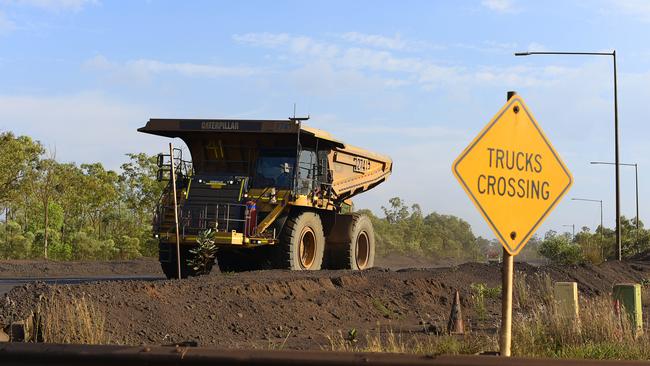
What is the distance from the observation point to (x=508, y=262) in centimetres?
656

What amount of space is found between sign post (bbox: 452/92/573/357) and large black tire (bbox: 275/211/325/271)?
12149mm

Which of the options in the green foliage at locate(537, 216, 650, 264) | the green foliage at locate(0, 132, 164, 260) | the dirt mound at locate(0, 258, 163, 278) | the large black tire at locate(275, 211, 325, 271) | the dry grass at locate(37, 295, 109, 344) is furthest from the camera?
the green foliage at locate(537, 216, 650, 264)

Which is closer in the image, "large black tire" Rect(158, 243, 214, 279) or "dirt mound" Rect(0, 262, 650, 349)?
"dirt mound" Rect(0, 262, 650, 349)

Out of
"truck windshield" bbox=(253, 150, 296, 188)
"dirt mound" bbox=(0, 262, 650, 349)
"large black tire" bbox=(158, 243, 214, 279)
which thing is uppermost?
"truck windshield" bbox=(253, 150, 296, 188)

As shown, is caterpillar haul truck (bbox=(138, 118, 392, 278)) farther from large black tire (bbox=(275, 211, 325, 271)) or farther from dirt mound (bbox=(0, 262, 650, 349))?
dirt mound (bbox=(0, 262, 650, 349))

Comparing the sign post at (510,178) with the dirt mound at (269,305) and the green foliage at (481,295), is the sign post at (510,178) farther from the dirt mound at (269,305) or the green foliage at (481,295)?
the green foliage at (481,295)

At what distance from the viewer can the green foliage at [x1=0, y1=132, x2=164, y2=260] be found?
3312 cm

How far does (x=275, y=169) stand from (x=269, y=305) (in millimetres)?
5450

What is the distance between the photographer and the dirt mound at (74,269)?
2314 cm

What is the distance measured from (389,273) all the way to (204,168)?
4.80 metres

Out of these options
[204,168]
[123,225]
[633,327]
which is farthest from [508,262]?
[123,225]

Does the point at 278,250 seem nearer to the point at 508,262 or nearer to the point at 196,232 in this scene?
the point at 196,232

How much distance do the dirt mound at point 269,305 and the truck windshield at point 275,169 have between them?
7.13 feet

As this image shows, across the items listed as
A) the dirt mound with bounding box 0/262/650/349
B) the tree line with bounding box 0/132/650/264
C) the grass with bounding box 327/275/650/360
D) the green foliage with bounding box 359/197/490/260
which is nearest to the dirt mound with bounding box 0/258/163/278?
the tree line with bounding box 0/132/650/264
